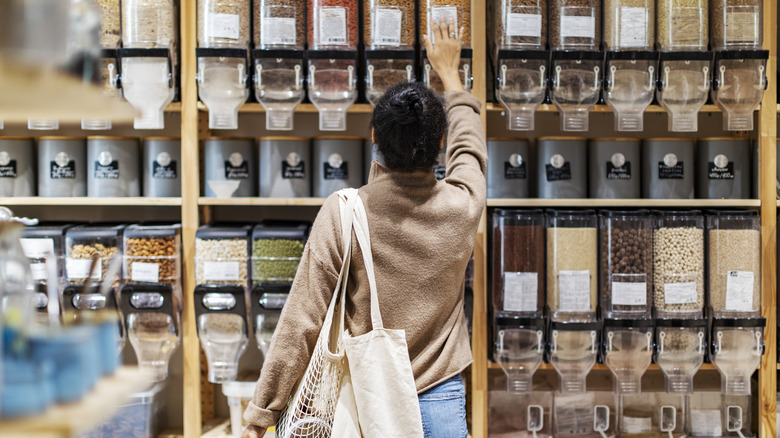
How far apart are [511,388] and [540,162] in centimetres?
70

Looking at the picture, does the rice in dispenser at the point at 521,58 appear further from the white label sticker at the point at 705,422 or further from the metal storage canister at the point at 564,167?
the white label sticker at the point at 705,422

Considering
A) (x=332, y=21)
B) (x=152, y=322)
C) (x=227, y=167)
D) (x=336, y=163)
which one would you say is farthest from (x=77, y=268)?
(x=332, y=21)

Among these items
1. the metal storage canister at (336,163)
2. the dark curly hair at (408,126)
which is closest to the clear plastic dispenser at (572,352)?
the metal storage canister at (336,163)

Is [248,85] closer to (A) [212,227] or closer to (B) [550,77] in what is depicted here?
(A) [212,227]

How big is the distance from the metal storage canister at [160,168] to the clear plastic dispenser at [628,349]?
1409 mm

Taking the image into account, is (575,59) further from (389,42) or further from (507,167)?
(389,42)

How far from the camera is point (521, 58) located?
211 centimetres

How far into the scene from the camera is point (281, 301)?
2.14 m

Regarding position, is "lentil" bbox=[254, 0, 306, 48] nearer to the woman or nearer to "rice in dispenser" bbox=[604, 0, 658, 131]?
the woman

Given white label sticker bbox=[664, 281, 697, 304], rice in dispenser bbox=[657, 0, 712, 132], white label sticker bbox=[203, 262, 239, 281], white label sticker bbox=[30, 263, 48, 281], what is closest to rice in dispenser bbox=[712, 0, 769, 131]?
rice in dispenser bbox=[657, 0, 712, 132]

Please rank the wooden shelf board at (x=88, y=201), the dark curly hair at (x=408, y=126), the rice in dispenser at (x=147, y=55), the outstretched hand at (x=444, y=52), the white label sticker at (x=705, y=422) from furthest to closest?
the white label sticker at (x=705, y=422), the wooden shelf board at (x=88, y=201), the rice in dispenser at (x=147, y=55), the outstretched hand at (x=444, y=52), the dark curly hair at (x=408, y=126)

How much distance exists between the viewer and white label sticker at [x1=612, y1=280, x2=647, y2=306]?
2139 millimetres

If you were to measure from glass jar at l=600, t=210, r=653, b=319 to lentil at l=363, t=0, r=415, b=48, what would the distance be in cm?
82

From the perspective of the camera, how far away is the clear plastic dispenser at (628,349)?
7.02 ft
